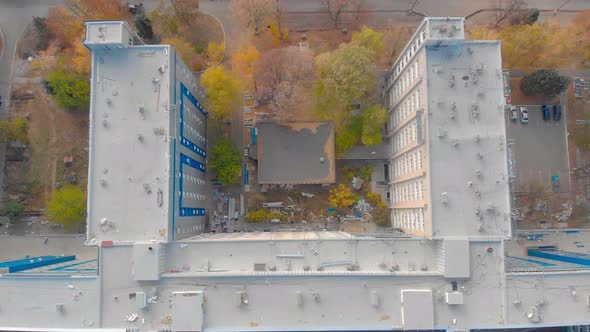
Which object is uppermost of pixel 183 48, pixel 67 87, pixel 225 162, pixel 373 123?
pixel 183 48

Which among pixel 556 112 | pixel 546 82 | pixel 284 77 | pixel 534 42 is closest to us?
pixel 534 42

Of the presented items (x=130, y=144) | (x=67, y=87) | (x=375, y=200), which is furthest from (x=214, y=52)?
(x=375, y=200)

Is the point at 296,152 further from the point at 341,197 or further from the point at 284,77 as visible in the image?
the point at 284,77

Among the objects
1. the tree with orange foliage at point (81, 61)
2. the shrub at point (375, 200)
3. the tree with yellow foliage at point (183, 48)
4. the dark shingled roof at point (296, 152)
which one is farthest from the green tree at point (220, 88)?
the shrub at point (375, 200)

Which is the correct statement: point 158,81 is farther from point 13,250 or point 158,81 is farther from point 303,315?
point 13,250

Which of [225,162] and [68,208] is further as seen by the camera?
[225,162]

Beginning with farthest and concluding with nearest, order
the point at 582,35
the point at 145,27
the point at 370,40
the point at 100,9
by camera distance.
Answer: the point at 145,27, the point at 582,35, the point at 100,9, the point at 370,40
